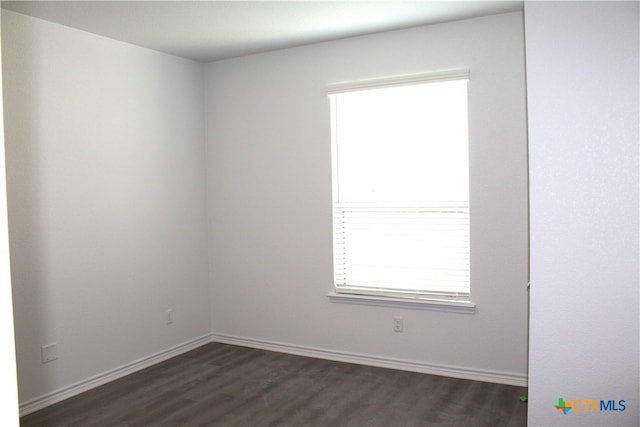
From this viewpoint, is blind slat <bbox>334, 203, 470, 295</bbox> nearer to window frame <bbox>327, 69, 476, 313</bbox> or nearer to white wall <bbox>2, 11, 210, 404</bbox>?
window frame <bbox>327, 69, 476, 313</bbox>

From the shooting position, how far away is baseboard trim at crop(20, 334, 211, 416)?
3.71m

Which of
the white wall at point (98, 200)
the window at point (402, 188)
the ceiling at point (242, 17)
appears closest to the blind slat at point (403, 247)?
the window at point (402, 188)

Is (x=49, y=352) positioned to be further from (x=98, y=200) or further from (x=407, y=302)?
(x=407, y=302)

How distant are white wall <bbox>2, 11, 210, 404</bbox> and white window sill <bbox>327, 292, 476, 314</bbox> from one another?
1.47 meters

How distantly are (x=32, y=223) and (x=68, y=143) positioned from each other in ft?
2.08

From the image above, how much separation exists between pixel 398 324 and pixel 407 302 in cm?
21

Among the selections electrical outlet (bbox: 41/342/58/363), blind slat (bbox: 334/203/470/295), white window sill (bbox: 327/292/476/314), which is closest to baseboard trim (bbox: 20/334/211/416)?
electrical outlet (bbox: 41/342/58/363)

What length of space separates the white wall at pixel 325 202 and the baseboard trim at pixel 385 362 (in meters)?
0.01

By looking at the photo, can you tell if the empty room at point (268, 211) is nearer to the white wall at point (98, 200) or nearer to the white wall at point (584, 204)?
the white wall at point (98, 200)

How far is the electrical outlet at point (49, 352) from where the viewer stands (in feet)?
12.4

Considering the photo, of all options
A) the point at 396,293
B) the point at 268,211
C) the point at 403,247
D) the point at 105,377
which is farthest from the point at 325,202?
the point at 105,377

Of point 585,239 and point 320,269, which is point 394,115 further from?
point 585,239

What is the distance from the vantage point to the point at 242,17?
3816mm

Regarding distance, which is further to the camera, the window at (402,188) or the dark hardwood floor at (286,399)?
the window at (402,188)
